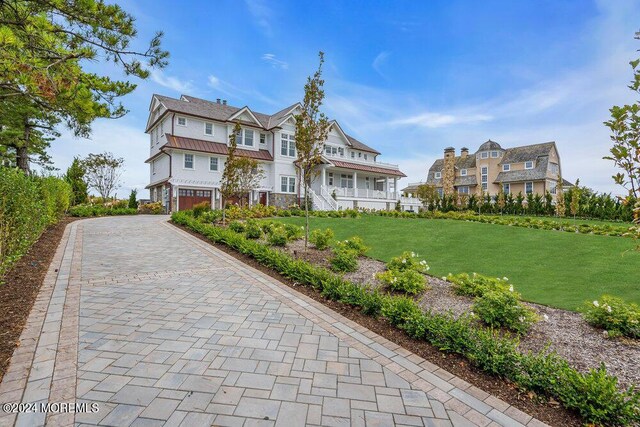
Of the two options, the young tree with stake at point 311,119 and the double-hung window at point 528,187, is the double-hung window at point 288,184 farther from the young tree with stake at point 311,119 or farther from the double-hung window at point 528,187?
the double-hung window at point 528,187

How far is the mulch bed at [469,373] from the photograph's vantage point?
2528mm

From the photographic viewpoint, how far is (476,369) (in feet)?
10.4

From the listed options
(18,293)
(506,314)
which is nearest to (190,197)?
(18,293)

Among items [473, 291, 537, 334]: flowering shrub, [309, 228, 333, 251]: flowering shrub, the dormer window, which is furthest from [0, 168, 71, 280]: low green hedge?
the dormer window

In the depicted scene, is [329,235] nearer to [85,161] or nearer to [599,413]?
[599,413]

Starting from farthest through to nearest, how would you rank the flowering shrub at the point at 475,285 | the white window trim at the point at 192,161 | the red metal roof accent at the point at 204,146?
the white window trim at the point at 192,161, the red metal roof accent at the point at 204,146, the flowering shrub at the point at 475,285

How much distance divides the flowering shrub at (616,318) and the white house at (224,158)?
68.9ft

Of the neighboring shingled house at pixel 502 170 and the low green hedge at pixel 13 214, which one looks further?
the neighboring shingled house at pixel 502 170

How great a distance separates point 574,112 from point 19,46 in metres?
12.8

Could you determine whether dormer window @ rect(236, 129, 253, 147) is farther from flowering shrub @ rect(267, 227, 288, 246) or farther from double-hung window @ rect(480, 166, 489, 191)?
double-hung window @ rect(480, 166, 489, 191)

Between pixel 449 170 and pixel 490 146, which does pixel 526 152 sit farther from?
pixel 449 170

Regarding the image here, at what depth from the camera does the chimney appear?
145 feet

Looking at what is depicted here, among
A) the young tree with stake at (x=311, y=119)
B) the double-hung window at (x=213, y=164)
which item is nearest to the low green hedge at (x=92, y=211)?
the double-hung window at (x=213, y=164)

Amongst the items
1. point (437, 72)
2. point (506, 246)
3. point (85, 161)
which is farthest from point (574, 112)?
point (85, 161)
